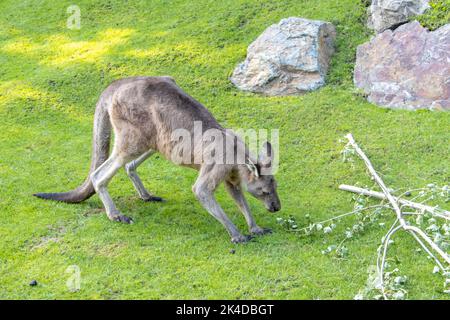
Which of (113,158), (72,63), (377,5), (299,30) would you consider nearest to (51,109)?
(72,63)

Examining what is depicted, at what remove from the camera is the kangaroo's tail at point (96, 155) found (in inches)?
311

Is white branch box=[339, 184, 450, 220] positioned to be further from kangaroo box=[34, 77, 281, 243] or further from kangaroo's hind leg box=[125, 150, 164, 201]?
kangaroo's hind leg box=[125, 150, 164, 201]

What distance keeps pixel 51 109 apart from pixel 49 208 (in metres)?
3.11

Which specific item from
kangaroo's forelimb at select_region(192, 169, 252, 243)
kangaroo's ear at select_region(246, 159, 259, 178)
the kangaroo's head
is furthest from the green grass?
kangaroo's ear at select_region(246, 159, 259, 178)

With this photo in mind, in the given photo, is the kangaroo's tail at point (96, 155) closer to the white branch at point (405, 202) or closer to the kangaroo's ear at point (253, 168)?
the kangaroo's ear at point (253, 168)

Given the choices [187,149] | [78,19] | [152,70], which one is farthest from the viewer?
[78,19]

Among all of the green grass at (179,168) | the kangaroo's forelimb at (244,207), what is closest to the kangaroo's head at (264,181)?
the kangaroo's forelimb at (244,207)

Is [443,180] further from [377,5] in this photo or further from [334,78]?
[377,5]

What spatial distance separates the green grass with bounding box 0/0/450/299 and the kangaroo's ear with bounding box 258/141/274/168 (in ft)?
2.54

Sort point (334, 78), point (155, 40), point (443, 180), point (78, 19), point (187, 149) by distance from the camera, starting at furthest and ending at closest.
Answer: point (78, 19) → point (155, 40) → point (334, 78) → point (443, 180) → point (187, 149)

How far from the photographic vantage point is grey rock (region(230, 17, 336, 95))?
10.4 m

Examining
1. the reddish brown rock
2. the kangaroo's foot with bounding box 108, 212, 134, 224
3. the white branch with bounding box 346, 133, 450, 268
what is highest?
the reddish brown rock

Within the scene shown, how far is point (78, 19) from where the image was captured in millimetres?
13062

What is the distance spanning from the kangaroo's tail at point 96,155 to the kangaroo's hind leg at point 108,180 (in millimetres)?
153
